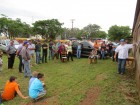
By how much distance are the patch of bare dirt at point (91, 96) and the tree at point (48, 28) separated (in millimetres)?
67102

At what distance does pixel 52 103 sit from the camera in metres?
6.62

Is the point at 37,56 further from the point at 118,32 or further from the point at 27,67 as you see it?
the point at 118,32

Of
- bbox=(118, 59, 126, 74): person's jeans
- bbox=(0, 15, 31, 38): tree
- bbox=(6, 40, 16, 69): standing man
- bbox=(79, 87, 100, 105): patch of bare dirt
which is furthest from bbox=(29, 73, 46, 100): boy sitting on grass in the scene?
bbox=(0, 15, 31, 38): tree

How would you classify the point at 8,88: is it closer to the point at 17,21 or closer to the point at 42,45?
the point at 42,45

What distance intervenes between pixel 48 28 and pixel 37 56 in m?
62.4

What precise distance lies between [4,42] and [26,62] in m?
13.0

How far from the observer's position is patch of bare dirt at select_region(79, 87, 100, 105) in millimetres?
6543

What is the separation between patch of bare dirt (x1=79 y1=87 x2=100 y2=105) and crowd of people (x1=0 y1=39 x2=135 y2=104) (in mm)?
1506

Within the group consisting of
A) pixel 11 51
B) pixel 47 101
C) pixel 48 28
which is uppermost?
pixel 48 28

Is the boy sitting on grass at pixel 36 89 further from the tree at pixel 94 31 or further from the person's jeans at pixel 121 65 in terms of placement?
the tree at pixel 94 31

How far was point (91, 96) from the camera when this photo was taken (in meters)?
7.09

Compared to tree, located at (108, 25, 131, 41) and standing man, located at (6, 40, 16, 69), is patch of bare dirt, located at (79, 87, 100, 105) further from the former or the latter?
tree, located at (108, 25, 131, 41)

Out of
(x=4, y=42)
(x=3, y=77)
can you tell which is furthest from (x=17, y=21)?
(x=3, y=77)

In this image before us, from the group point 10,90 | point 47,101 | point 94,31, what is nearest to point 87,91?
point 47,101
